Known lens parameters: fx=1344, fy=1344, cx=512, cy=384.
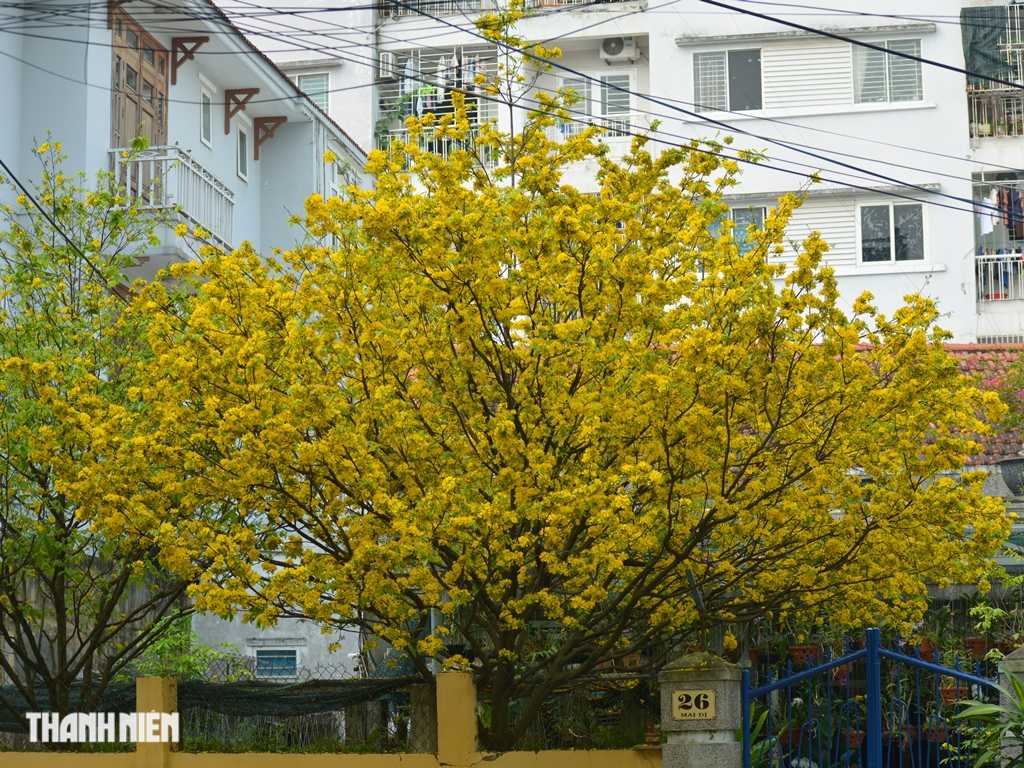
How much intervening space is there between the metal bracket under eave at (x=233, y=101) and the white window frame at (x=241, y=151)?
530mm

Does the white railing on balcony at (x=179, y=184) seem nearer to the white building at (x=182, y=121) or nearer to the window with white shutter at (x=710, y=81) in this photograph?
the white building at (x=182, y=121)

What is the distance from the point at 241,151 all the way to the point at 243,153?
0.23 ft

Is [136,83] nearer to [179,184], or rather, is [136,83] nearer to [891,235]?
[179,184]

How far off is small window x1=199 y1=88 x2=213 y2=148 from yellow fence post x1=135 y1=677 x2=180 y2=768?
11573 millimetres

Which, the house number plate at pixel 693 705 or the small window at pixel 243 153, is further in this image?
the small window at pixel 243 153

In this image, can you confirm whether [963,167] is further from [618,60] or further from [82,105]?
A: [82,105]

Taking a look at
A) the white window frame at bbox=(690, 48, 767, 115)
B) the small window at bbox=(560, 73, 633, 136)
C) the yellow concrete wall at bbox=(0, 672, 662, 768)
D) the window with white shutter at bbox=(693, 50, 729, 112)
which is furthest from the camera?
the small window at bbox=(560, 73, 633, 136)

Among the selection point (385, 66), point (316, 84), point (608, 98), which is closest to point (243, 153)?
point (385, 66)

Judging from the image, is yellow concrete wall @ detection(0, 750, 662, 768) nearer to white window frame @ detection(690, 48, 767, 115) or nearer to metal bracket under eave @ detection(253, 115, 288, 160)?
metal bracket under eave @ detection(253, 115, 288, 160)

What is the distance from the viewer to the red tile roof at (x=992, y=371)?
51.0 feet

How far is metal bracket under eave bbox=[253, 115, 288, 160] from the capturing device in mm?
22828

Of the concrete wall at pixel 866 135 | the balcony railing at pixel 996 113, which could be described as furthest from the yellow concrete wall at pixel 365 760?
the balcony railing at pixel 996 113

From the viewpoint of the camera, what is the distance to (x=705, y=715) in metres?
8.83

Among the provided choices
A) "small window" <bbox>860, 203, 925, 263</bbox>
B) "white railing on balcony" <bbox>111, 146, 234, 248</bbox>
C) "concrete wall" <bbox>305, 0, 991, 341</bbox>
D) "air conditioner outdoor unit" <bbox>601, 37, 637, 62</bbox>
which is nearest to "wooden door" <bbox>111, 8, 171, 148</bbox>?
"white railing on balcony" <bbox>111, 146, 234, 248</bbox>
